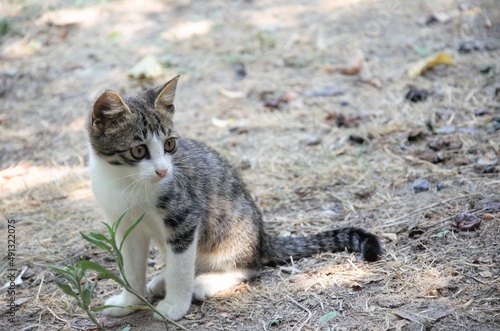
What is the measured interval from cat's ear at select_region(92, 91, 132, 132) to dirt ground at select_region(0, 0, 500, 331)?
49.9 inches

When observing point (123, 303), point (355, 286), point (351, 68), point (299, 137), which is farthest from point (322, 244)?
point (351, 68)

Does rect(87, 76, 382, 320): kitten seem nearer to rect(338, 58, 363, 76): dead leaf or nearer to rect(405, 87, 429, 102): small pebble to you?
A: rect(405, 87, 429, 102): small pebble

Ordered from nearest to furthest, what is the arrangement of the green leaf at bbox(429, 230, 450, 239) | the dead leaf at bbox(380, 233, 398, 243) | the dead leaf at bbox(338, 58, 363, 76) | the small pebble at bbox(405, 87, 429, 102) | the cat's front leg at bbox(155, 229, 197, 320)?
the cat's front leg at bbox(155, 229, 197, 320)
the green leaf at bbox(429, 230, 450, 239)
the dead leaf at bbox(380, 233, 398, 243)
the small pebble at bbox(405, 87, 429, 102)
the dead leaf at bbox(338, 58, 363, 76)

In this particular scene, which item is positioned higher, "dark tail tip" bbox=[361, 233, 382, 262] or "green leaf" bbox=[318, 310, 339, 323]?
"dark tail tip" bbox=[361, 233, 382, 262]

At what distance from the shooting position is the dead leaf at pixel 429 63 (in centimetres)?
702

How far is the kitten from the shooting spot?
3557 millimetres

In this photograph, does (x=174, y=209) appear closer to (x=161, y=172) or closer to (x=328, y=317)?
(x=161, y=172)

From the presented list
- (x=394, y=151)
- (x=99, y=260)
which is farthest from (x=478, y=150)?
(x=99, y=260)

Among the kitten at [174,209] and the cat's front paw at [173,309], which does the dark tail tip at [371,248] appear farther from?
the cat's front paw at [173,309]

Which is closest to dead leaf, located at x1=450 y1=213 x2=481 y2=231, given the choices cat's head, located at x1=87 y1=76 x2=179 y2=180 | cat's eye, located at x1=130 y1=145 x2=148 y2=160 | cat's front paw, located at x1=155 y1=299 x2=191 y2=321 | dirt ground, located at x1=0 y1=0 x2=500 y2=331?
dirt ground, located at x1=0 y1=0 x2=500 y2=331

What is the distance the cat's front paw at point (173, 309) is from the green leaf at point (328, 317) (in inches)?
34.6

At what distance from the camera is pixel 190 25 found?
9258 mm

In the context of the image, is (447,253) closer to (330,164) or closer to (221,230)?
(221,230)

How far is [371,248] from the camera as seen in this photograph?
3.95m
